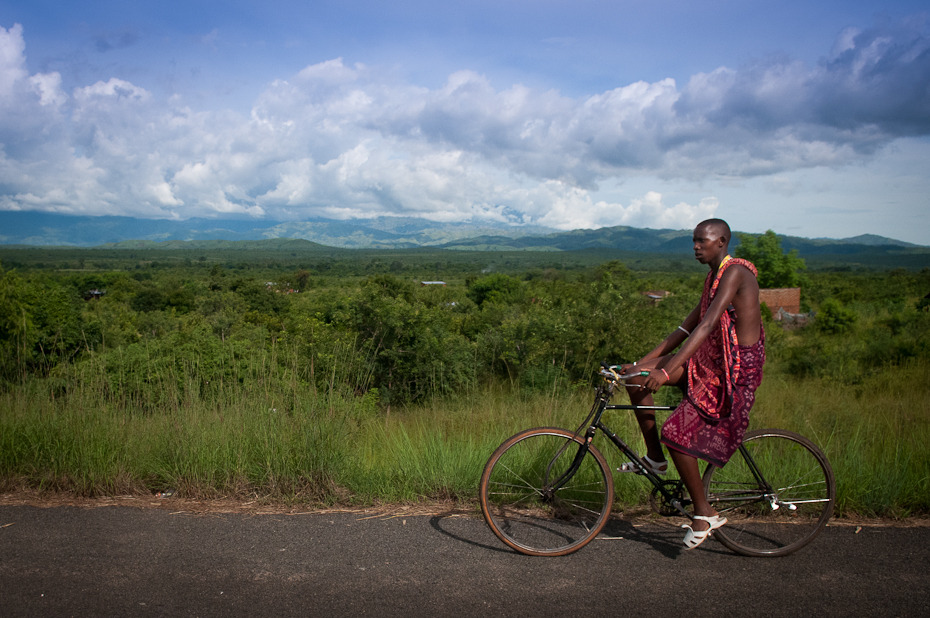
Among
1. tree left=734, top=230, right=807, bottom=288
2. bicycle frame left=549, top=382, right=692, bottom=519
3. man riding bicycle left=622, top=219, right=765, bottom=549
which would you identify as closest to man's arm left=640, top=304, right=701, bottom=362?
man riding bicycle left=622, top=219, right=765, bottom=549

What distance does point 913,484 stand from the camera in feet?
13.7

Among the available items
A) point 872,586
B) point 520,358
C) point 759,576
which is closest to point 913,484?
point 872,586

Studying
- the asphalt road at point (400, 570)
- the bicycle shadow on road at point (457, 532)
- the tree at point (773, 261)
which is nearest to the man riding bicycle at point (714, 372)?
the asphalt road at point (400, 570)

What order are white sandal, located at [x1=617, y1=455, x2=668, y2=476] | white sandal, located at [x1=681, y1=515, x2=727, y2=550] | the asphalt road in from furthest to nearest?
1. white sandal, located at [x1=617, y1=455, x2=668, y2=476]
2. white sandal, located at [x1=681, y1=515, x2=727, y2=550]
3. the asphalt road

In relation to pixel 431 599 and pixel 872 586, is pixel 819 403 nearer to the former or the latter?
pixel 872 586

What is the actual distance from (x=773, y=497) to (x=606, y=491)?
1.08m

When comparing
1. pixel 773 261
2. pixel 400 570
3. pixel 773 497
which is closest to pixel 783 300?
pixel 773 261

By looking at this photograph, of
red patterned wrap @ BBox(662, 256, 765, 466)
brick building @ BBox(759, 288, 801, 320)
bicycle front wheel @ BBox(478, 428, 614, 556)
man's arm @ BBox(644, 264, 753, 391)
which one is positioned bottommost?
brick building @ BBox(759, 288, 801, 320)

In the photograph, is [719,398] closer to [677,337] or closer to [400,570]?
[677,337]

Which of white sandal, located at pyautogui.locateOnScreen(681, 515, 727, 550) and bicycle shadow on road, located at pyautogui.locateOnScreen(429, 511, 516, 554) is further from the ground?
white sandal, located at pyautogui.locateOnScreen(681, 515, 727, 550)

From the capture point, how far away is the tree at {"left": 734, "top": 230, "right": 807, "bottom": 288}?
293 ft

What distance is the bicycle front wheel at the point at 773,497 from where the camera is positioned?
3.70 meters

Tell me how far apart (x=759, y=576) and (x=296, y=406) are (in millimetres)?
3418

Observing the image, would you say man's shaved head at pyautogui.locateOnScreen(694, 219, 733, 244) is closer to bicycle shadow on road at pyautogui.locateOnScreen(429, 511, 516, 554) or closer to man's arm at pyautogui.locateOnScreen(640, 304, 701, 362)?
man's arm at pyautogui.locateOnScreen(640, 304, 701, 362)
